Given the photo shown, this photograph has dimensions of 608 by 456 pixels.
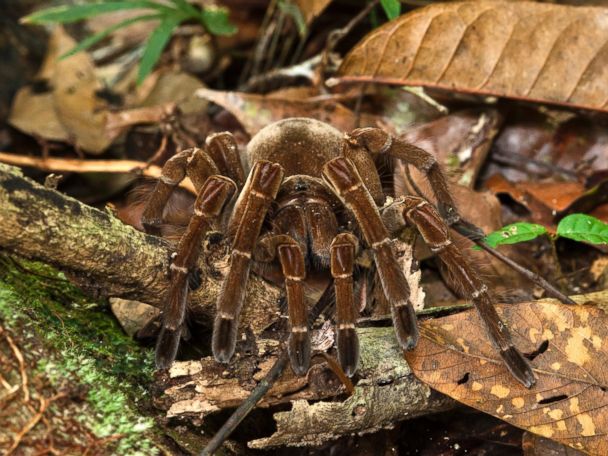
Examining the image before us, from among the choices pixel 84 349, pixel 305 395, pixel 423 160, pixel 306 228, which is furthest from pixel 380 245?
pixel 84 349

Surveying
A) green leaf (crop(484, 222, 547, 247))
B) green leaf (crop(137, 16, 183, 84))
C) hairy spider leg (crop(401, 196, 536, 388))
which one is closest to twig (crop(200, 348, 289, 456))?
hairy spider leg (crop(401, 196, 536, 388))

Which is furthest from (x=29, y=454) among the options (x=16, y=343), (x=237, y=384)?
(x=237, y=384)

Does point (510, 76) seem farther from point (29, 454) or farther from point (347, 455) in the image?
point (29, 454)

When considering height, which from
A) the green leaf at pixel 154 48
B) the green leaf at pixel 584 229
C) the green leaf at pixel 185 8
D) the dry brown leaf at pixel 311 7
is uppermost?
the dry brown leaf at pixel 311 7

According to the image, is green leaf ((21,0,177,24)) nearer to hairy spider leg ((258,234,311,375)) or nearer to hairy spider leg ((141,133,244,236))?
hairy spider leg ((141,133,244,236))

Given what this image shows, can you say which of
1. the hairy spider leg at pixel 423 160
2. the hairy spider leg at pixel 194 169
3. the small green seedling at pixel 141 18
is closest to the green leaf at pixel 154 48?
the small green seedling at pixel 141 18

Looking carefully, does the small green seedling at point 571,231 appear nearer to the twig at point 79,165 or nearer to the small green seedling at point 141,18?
the twig at point 79,165

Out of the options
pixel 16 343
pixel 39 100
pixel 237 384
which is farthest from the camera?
pixel 39 100
